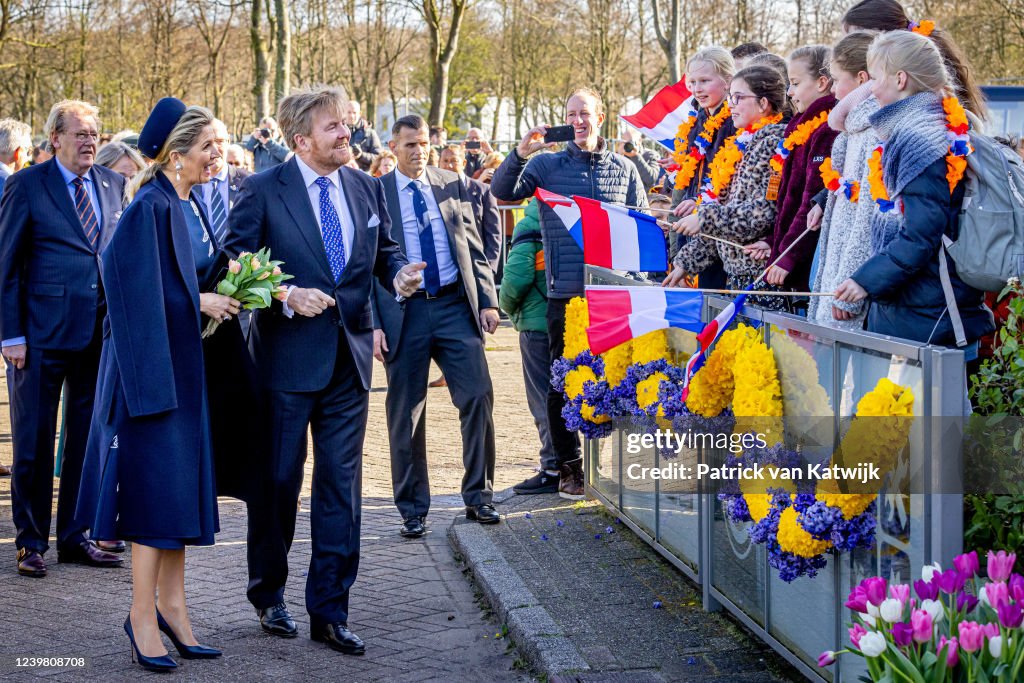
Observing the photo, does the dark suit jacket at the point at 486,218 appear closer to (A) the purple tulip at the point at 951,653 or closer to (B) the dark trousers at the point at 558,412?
(B) the dark trousers at the point at 558,412

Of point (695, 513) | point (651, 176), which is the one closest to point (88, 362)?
point (695, 513)

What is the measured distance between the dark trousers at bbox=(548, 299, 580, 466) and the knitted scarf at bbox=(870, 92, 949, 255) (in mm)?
3144

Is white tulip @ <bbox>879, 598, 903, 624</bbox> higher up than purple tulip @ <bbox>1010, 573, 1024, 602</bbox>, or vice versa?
purple tulip @ <bbox>1010, 573, 1024, 602</bbox>

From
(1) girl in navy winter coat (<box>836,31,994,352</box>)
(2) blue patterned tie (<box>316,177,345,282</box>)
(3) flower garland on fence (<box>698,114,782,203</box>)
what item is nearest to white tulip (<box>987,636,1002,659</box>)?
(1) girl in navy winter coat (<box>836,31,994,352</box>)

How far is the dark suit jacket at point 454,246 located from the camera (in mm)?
7164

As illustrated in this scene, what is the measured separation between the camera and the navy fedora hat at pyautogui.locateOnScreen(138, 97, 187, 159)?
519 centimetres

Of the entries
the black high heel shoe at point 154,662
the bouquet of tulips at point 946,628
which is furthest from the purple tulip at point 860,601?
the black high heel shoe at point 154,662

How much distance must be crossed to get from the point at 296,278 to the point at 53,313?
1954 mm

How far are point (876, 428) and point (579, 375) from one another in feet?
9.92

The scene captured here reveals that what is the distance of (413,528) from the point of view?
7180 millimetres

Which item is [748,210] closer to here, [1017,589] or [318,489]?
[318,489]

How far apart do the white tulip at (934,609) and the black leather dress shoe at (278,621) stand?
312 centimetres

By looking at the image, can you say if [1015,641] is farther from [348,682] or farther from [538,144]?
[538,144]

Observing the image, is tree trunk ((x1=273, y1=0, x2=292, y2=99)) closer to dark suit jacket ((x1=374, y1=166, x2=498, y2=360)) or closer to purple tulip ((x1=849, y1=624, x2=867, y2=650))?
dark suit jacket ((x1=374, y1=166, x2=498, y2=360))
